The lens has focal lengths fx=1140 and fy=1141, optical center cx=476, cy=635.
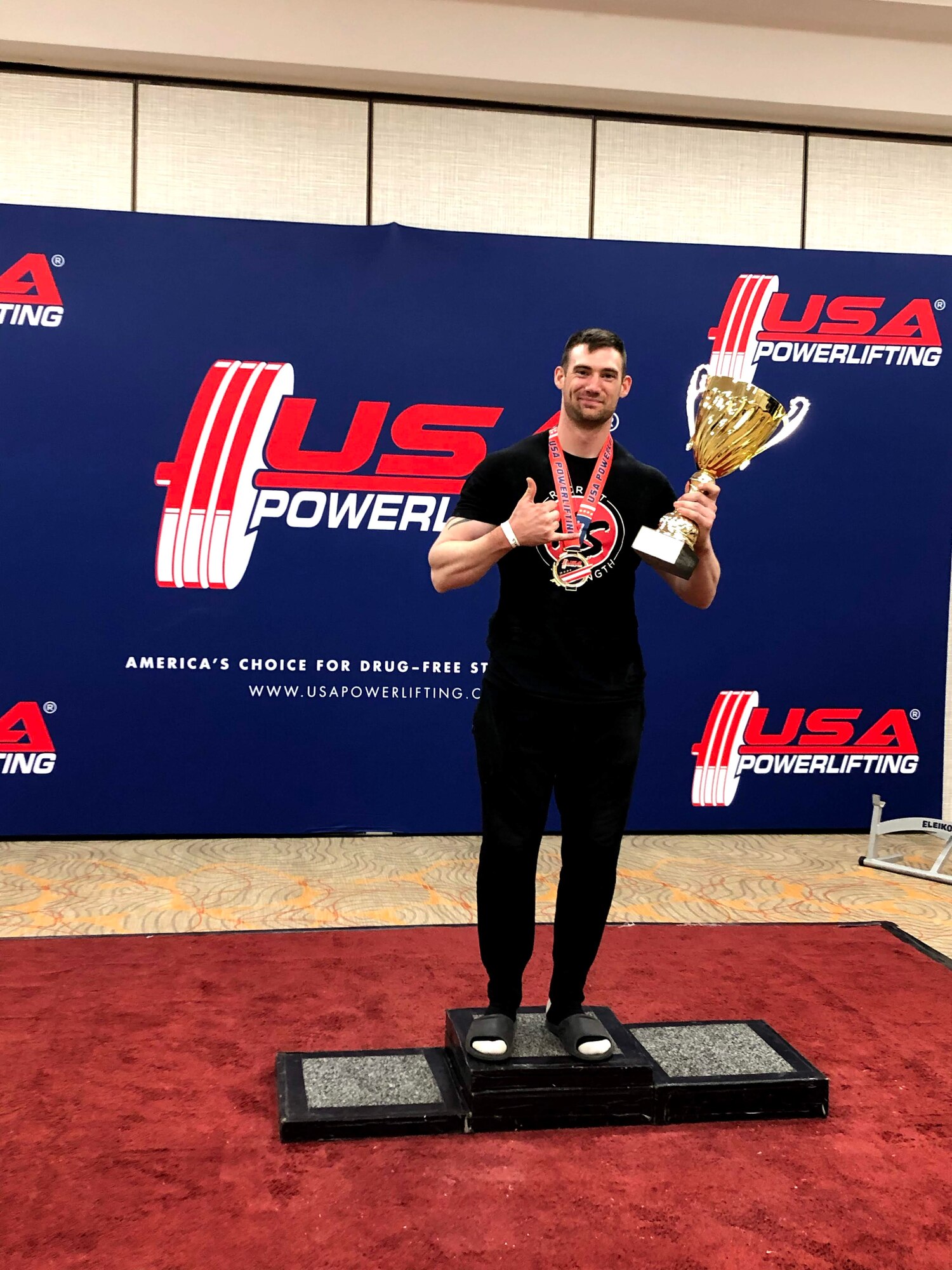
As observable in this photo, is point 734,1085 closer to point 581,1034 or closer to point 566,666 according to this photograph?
point 581,1034

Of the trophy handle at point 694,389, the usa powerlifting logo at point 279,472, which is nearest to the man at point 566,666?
the usa powerlifting logo at point 279,472

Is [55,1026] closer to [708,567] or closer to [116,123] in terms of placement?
[708,567]

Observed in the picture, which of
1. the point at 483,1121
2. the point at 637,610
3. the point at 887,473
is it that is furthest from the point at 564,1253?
the point at 887,473

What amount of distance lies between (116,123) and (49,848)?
2963 mm

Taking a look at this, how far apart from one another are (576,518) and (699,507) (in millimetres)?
259

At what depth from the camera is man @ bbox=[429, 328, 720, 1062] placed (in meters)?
2.42

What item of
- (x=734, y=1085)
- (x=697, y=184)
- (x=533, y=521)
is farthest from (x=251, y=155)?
(x=734, y=1085)

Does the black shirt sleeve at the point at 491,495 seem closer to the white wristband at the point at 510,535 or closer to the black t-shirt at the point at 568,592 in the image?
the black t-shirt at the point at 568,592

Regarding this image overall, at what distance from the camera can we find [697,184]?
16.4 ft

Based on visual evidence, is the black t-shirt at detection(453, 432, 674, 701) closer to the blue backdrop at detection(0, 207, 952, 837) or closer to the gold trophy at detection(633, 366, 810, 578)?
the gold trophy at detection(633, 366, 810, 578)

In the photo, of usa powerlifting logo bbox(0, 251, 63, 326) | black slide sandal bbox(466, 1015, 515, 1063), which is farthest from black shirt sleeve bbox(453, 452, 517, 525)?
usa powerlifting logo bbox(0, 251, 63, 326)

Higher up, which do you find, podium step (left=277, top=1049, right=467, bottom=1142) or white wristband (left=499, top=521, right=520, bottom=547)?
white wristband (left=499, top=521, right=520, bottom=547)

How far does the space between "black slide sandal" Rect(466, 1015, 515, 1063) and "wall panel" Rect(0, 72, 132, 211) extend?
149 inches

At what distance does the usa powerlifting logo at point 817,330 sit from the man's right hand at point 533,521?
2.89 meters
